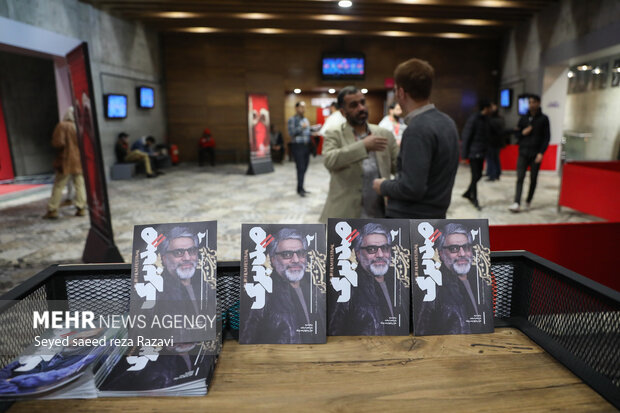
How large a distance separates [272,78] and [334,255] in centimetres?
1445

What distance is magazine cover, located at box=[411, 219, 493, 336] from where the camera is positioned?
Result: 1055mm

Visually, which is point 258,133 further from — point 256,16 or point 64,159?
point 64,159

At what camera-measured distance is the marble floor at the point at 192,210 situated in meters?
4.60

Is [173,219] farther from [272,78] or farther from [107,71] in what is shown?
[272,78]

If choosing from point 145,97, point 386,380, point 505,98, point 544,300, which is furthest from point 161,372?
point 505,98

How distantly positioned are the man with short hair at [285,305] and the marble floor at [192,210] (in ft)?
10.5

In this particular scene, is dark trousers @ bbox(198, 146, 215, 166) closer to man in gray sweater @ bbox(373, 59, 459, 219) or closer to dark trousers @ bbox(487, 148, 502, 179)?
dark trousers @ bbox(487, 148, 502, 179)

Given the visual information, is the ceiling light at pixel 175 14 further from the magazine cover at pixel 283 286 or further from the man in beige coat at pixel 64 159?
the magazine cover at pixel 283 286

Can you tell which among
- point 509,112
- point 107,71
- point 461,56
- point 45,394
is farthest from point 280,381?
point 461,56

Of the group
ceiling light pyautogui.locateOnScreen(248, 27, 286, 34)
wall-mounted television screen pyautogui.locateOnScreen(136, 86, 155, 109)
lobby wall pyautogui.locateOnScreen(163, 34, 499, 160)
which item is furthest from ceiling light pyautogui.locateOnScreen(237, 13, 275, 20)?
wall-mounted television screen pyautogui.locateOnScreen(136, 86, 155, 109)

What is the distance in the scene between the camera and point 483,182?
9.54m

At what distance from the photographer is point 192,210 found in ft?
22.1

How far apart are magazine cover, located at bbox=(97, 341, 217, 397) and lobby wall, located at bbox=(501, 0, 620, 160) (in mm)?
10255

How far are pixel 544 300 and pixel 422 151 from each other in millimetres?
950
